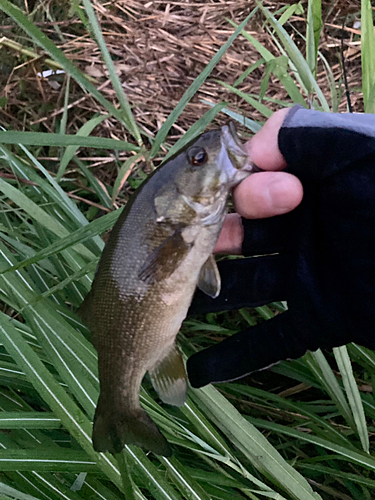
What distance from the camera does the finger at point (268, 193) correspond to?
3.91 feet

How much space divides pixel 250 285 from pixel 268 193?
18.9 inches

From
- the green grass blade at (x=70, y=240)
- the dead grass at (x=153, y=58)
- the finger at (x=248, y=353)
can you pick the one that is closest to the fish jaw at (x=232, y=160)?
the green grass blade at (x=70, y=240)

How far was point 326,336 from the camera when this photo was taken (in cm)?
139

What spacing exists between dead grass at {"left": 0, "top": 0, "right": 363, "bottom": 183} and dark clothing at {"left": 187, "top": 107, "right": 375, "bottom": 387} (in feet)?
5.18

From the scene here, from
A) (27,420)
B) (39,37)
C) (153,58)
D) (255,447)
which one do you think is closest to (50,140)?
(39,37)

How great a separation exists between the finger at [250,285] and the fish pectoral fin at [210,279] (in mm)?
223

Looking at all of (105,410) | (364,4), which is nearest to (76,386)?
(105,410)

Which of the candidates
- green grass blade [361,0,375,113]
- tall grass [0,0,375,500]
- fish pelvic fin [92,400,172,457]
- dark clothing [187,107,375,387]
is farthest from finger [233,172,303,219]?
fish pelvic fin [92,400,172,457]

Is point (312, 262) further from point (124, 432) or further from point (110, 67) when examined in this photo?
point (110, 67)

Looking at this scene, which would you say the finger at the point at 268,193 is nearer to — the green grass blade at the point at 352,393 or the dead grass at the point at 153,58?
the green grass blade at the point at 352,393

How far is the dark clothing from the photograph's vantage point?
1223 millimetres

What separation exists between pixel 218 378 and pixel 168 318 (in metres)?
0.39

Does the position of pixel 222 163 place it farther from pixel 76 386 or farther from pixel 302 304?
pixel 76 386

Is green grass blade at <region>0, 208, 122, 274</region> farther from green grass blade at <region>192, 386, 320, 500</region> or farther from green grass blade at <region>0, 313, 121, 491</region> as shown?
A: green grass blade at <region>192, 386, 320, 500</region>
